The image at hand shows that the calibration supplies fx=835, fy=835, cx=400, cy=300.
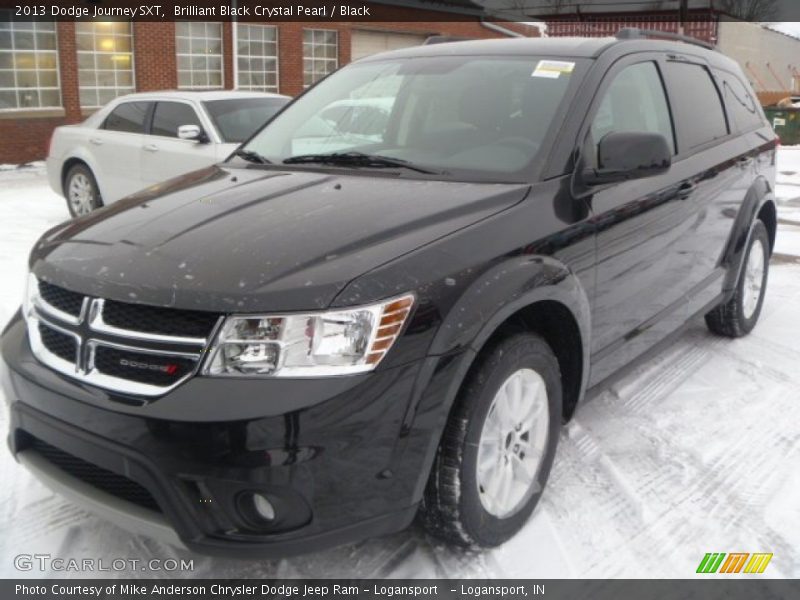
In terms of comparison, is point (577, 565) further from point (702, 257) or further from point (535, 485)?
point (702, 257)

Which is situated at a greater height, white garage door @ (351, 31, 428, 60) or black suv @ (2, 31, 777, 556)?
white garage door @ (351, 31, 428, 60)

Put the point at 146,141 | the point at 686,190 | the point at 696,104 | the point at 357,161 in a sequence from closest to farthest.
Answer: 1. the point at 357,161
2. the point at 686,190
3. the point at 696,104
4. the point at 146,141

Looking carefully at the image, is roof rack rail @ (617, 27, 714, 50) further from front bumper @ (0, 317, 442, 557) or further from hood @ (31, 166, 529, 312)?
front bumper @ (0, 317, 442, 557)

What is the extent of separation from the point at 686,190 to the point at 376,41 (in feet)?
65.8

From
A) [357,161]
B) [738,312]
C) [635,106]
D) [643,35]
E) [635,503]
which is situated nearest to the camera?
[635,503]

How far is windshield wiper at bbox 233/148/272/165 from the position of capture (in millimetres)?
3719

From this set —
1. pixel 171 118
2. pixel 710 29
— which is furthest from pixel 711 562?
pixel 710 29

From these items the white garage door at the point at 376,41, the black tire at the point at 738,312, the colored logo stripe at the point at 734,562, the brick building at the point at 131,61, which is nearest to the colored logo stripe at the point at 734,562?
the colored logo stripe at the point at 734,562

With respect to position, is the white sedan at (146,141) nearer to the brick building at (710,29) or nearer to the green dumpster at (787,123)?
the green dumpster at (787,123)

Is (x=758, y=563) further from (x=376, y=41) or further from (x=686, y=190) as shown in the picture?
(x=376, y=41)

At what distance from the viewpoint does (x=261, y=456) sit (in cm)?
221

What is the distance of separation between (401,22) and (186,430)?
880 inches

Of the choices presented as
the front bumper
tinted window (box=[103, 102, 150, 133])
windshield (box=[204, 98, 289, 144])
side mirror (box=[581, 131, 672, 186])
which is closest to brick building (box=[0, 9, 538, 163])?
tinted window (box=[103, 102, 150, 133])

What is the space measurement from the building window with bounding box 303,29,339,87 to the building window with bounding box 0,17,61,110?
262 inches
